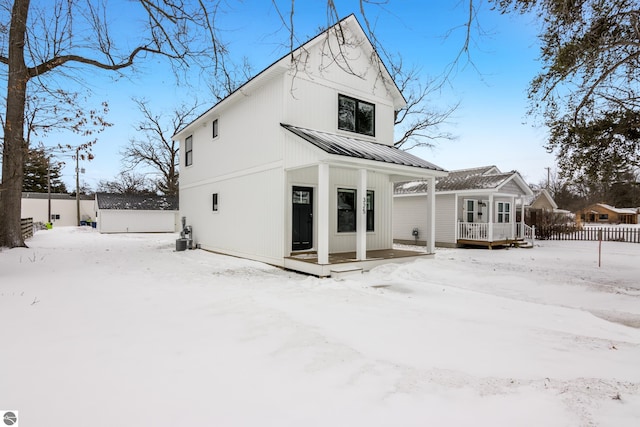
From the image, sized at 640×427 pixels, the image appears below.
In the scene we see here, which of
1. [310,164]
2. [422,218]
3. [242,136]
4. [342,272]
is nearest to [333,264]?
[342,272]

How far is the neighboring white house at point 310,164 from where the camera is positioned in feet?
27.7

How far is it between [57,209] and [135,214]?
16690 millimetres

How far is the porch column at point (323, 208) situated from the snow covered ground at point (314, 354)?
3.96 feet

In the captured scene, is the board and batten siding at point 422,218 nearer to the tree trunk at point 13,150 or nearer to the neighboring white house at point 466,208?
the neighboring white house at point 466,208

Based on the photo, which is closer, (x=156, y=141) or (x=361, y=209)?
(x=361, y=209)

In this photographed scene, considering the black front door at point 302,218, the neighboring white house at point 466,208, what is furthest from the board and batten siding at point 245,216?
the neighboring white house at point 466,208

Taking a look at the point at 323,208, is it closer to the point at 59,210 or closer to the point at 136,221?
the point at 136,221

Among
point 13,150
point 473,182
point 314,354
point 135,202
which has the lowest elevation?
point 314,354

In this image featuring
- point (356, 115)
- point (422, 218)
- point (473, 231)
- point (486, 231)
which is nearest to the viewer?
point (356, 115)

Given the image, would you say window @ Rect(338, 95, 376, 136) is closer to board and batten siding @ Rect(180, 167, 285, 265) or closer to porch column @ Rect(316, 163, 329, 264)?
board and batten siding @ Rect(180, 167, 285, 265)

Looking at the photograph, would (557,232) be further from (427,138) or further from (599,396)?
(599,396)

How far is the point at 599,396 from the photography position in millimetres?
2582

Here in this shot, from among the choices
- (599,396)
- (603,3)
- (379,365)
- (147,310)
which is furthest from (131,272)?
(603,3)

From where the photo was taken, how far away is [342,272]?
784cm
